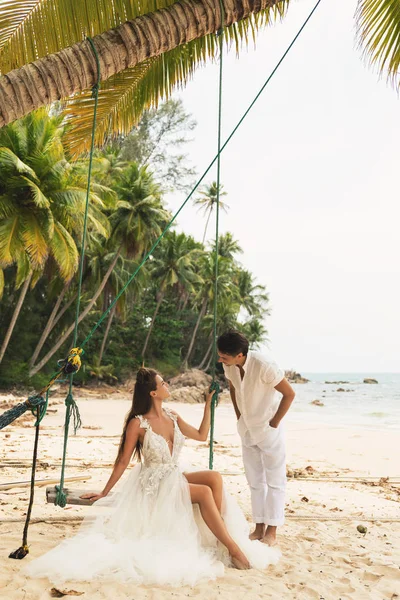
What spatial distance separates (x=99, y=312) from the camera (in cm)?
3269

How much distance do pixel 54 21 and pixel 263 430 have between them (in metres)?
3.28

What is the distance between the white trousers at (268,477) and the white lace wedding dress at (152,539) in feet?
0.99

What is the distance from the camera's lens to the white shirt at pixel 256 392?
4039mm

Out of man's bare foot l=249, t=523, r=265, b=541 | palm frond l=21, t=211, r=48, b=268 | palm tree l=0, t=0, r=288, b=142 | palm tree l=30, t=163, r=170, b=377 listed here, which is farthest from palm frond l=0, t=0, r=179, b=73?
palm tree l=30, t=163, r=170, b=377

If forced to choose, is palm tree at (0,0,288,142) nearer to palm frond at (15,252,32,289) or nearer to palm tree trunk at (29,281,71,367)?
palm frond at (15,252,32,289)

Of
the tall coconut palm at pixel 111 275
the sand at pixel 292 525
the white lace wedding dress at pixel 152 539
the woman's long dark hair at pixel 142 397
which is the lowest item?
the sand at pixel 292 525

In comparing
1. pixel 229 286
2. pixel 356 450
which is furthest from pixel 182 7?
pixel 229 286

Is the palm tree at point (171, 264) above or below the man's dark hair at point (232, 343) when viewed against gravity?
above

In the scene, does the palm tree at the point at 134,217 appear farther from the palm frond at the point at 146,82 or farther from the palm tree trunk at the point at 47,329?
the palm frond at the point at 146,82

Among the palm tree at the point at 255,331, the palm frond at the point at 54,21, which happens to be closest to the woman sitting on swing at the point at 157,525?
the palm frond at the point at 54,21

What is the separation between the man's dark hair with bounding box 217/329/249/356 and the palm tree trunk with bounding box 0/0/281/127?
1921 millimetres

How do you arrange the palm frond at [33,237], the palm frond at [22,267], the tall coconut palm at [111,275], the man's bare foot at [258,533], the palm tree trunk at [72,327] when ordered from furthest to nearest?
the tall coconut palm at [111,275], the palm tree trunk at [72,327], the palm frond at [22,267], the palm frond at [33,237], the man's bare foot at [258,533]

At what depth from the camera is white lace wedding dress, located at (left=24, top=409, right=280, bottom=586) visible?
3.16 metres

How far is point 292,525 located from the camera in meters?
4.81
